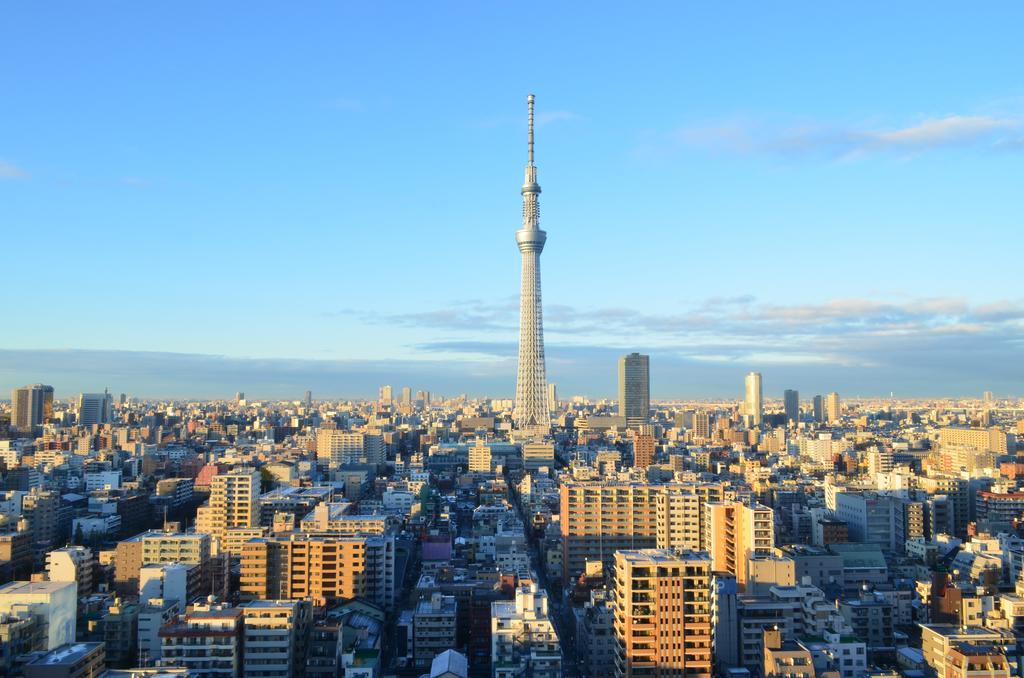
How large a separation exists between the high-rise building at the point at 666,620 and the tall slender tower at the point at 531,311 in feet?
116

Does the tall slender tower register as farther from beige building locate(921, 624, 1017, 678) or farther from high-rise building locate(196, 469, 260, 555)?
beige building locate(921, 624, 1017, 678)

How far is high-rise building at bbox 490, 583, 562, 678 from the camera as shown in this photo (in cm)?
1165

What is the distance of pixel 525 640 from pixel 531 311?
1366 inches

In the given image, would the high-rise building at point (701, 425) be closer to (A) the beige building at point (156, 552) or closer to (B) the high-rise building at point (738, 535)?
(B) the high-rise building at point (738, 535)

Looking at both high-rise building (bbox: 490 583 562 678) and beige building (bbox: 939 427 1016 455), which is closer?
high-rise building (bbox: 490 583 562 678)

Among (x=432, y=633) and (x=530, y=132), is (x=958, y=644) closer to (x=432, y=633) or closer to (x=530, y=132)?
(x=432, y=633)

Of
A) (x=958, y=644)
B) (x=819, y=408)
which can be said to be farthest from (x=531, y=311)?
(x=819, y=408)

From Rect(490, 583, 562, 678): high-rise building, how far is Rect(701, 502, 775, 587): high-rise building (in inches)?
178

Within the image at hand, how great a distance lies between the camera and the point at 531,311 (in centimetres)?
4644

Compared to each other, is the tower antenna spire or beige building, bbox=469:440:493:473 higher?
the tower antenna spire

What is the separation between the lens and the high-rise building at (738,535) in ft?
53.1

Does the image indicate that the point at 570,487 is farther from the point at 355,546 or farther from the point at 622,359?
the point at 622,359

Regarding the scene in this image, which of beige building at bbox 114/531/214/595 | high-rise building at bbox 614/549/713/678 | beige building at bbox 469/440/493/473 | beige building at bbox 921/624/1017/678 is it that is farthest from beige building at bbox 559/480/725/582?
beige building at bbox 469/440/493/473

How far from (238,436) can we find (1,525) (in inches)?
1331
